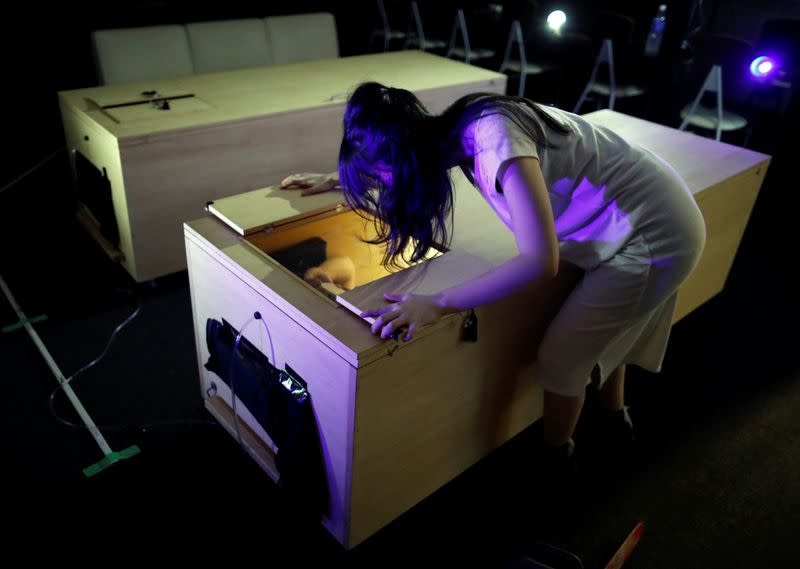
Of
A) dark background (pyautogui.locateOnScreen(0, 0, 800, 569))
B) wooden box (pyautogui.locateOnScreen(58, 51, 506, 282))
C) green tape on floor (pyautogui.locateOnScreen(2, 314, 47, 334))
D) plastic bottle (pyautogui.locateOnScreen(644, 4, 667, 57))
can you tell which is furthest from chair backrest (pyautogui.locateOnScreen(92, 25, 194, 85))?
plastic bottle (pyautogui.locateOnScreen(644, 4, 667, 57))

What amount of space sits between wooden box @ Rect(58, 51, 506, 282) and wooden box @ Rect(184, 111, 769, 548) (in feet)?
2.37

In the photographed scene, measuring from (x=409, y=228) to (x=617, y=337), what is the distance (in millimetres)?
585

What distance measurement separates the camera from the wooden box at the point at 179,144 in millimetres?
2229

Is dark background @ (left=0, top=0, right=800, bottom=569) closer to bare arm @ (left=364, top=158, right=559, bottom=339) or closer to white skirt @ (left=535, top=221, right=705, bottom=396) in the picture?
white skirt @ (left=535, top=221, right=705, bottom=396)

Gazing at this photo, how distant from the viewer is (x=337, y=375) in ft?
4.02

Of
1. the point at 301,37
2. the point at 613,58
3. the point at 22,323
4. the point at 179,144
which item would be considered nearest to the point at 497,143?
the point at 179,144

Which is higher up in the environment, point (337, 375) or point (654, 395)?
point (337, 375)

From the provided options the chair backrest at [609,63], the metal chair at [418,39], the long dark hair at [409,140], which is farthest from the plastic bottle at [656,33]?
the long dark hair at [409,140]

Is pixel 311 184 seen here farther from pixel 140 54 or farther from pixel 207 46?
pixel 207 46

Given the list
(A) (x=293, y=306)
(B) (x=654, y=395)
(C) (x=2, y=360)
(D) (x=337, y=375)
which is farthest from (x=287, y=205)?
(B) (x=654, y=395)

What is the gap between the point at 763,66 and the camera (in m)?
4.14

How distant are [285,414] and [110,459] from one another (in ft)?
2.00

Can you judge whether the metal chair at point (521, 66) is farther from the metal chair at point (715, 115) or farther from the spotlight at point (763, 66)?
the spotlight at point (763, 66)

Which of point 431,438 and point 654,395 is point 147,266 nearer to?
point 431,438
